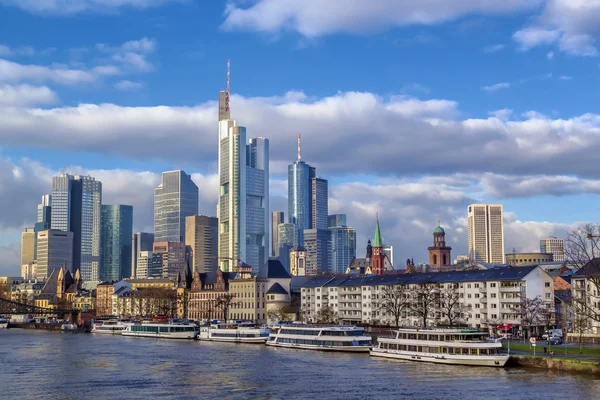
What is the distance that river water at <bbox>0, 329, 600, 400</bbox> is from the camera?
279 ft

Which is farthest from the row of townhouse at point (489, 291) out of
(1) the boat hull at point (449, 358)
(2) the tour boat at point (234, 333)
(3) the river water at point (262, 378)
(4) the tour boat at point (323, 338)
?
(3) the river water at point (262, 378)

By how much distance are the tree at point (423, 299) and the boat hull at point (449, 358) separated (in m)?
41.2

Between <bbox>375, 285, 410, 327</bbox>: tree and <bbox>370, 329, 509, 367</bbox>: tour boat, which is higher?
<bbox>375, 285, 410, 327</bbox>: tree

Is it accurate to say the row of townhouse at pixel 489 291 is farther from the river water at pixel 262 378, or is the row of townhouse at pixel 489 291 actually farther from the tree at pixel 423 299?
the river water at pixel 262 378

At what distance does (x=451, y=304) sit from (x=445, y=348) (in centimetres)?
5110

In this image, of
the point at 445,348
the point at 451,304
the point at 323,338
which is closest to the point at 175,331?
the point at 323,338

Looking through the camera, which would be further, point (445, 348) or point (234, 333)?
point (234, 333)

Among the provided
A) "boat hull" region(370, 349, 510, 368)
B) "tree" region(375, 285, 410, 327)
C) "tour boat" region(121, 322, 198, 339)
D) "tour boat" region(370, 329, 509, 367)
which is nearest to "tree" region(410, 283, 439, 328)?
"tree" region(375, 285, 410, 327)

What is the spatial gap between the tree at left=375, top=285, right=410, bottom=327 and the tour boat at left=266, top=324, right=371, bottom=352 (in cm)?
2813

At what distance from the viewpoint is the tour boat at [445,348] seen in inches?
4350

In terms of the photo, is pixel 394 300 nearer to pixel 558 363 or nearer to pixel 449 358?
pixel 449 358

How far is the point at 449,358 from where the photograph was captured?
113 meters

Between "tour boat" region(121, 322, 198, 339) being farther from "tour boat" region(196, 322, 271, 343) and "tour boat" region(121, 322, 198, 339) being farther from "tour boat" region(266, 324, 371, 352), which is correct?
"tour boat" region(266, 324, 371, 352)

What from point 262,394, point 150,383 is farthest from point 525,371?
point 150,383
